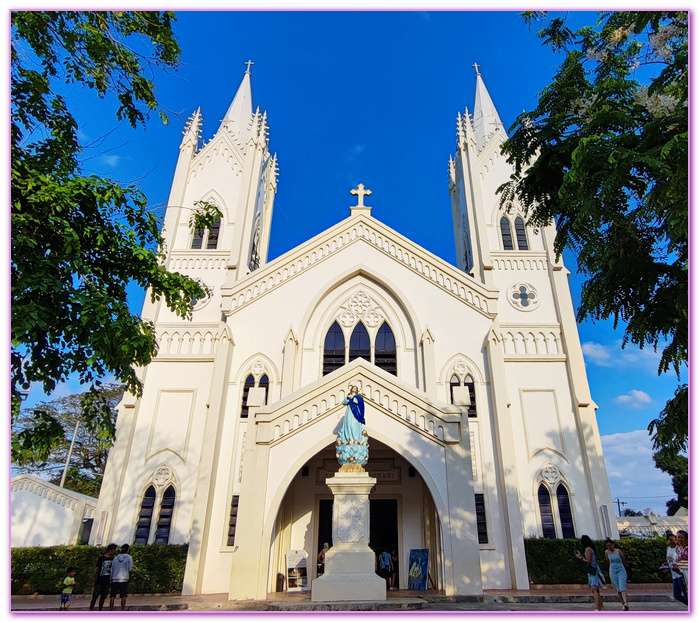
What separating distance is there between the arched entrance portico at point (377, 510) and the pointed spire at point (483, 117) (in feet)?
54.8

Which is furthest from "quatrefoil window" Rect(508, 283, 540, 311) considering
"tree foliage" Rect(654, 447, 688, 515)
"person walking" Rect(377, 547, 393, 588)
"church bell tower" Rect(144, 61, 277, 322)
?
"tree foliage" Rect(654, 447, 688, 515)

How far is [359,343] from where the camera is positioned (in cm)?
1695

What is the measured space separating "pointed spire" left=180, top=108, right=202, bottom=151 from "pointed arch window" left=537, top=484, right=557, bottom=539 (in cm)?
2038

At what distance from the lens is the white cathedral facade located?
12055mm

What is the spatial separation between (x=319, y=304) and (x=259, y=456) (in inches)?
264

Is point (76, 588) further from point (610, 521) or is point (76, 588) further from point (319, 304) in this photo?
point (610, 521)

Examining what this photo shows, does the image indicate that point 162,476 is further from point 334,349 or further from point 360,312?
point 360,312

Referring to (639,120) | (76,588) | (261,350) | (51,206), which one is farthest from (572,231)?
(76,588)

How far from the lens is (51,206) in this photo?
6.50 m

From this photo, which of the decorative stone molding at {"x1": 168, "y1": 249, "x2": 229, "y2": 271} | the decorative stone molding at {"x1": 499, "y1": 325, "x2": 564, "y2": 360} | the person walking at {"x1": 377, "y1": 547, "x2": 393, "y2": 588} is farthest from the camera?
the decorative stone molding at {"x1": 168, "y1": 249, "x2": 229, "y2": 271}

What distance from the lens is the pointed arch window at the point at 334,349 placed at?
16547mm

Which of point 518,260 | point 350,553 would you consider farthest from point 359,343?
point 350,553

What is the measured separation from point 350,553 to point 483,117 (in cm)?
2308

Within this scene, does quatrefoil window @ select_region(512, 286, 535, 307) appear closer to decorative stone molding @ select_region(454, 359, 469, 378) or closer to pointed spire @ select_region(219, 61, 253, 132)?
decorative stone molding @ select_region(454, 359, 469, 378)
